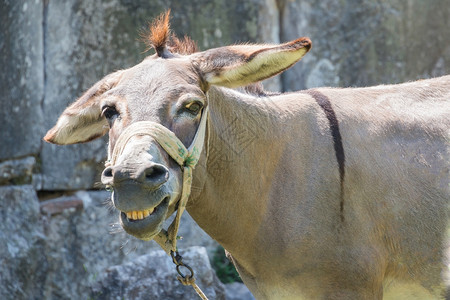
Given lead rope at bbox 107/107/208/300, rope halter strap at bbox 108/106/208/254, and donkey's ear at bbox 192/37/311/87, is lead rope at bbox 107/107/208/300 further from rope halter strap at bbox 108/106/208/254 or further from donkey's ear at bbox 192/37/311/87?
donkey's ear at bbox 192/37/311/87

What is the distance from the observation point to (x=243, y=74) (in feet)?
11.5

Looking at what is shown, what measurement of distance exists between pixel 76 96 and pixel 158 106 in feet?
11.2

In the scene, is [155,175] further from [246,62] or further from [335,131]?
[335,131]

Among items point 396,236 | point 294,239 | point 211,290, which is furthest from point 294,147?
point 211,290

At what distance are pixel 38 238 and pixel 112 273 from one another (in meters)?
1.02

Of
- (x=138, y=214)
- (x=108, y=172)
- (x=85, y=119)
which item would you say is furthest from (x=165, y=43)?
(x=138, y=214)

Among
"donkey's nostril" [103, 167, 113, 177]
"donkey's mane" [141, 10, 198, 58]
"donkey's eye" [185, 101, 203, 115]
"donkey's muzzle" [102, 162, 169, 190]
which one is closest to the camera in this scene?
"donkey's muzzle" [102, 162, 169, 190]

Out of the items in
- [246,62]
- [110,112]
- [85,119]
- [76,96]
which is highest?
[246,62]

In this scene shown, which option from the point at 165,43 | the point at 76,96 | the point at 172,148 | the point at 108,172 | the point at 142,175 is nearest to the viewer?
the point at 142,175

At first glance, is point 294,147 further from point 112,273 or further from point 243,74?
point 112,273

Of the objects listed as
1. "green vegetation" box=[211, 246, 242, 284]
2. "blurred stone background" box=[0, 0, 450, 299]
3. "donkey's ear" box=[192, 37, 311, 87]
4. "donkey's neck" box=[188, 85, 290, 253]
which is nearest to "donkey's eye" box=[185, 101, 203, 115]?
"donkey's ear" box=[192, 37, 311, 87]

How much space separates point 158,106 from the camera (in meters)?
3.29

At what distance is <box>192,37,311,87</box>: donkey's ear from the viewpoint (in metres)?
3.37

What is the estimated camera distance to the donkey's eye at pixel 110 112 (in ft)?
11.2
